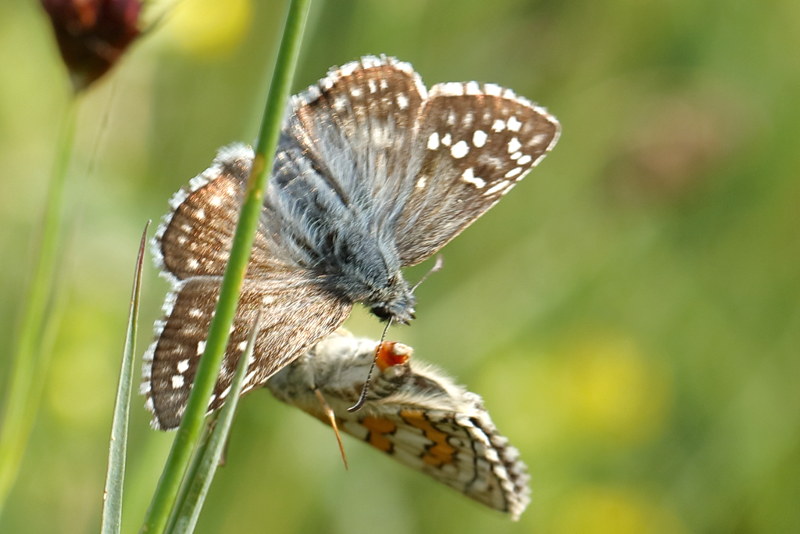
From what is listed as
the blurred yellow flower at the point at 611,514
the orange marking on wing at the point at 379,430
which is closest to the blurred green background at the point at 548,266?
the blurred yellow flower at the point at 611,514

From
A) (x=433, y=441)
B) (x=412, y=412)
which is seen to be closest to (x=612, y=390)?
(x=433, y=441)

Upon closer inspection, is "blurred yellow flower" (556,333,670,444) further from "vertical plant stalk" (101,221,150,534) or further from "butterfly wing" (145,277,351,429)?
"vertical plant stalk" (101,221,150,534)

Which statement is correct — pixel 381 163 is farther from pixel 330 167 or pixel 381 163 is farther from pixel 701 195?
pixel 701 195

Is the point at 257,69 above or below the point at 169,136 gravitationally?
above

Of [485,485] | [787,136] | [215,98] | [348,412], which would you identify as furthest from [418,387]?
[787,136]

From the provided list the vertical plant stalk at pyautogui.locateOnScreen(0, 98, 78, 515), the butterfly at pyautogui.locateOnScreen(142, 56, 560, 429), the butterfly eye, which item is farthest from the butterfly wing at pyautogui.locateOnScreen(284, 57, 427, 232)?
the vertical plant stalk at pyautogui.locateOnScreen(0, 98, 78, 515)

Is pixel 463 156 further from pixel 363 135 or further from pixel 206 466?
pixel 206 466
